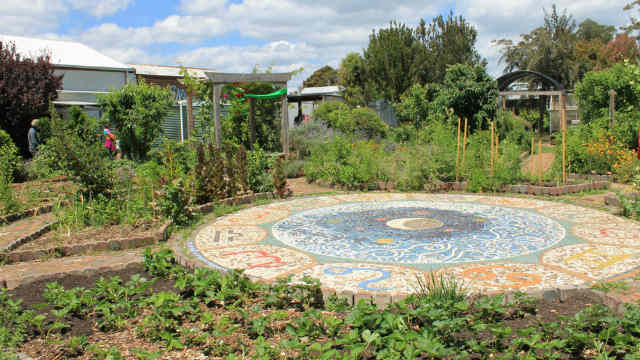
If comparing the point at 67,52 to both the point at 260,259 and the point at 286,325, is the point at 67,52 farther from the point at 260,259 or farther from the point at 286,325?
the point at 286,325

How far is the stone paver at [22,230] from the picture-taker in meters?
5.54

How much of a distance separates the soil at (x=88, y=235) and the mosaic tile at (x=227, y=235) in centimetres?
61

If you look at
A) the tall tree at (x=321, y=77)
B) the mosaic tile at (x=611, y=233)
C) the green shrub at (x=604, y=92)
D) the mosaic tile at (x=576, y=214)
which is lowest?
the mosaic tile at (x=611, y=233)

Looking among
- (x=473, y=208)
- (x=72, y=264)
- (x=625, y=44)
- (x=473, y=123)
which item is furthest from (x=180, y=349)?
(x=625, y=44)

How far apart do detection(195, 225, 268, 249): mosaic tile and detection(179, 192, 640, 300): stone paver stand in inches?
0.5

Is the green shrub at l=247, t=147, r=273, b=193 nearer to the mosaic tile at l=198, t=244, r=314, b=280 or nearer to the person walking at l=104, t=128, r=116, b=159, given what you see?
the mosaic tile at l=198, t=244, r=314, b=280

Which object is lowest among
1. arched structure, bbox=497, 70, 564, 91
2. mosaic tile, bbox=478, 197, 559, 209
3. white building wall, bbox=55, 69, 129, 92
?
mosaic tile, bbox=478, 197, 559, 209

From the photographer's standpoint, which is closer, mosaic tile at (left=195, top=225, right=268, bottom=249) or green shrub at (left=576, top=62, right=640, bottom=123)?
mosaic tile at (left=195, top=225, right=268, bottom=249)

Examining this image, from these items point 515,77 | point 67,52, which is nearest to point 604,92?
point 515,77

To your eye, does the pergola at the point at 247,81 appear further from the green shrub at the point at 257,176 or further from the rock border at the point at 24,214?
the rock border at the point at 24,214

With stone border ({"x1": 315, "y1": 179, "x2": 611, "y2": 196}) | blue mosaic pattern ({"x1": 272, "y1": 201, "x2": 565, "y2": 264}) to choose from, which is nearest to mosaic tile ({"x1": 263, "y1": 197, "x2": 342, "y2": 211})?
blue mosaic pattern ({"x1": 272, "y1": 201, "x2": 565, "y2": 264})

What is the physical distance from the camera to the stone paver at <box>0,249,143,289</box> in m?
4.30

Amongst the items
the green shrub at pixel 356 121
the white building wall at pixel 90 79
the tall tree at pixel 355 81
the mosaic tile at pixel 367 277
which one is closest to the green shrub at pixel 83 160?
the mosaic tile at pixel 367 277

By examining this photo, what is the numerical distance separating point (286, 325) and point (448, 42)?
26180 mm
